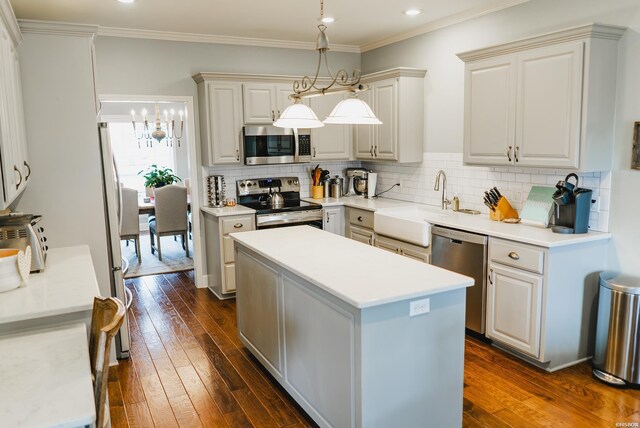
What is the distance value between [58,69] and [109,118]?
6.00 meters

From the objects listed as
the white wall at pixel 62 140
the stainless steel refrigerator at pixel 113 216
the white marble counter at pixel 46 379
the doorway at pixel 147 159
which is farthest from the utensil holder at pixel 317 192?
the white marble counter at pixel 46 379

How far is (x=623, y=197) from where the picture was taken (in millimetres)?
3502

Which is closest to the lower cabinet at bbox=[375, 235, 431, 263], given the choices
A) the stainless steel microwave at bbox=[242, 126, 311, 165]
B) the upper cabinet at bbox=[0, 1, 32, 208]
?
the stainless steel microwave at bbox=[242, 126, 311, 165]

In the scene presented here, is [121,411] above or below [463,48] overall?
below

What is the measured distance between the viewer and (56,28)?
3336mm

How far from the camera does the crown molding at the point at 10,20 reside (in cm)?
250

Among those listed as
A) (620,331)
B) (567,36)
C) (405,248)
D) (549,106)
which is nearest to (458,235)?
(405,248)

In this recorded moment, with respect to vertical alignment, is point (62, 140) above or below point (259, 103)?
below

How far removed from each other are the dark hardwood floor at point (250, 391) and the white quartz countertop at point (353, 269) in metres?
0.93

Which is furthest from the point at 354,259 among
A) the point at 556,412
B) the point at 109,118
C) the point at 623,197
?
the point at 109,118

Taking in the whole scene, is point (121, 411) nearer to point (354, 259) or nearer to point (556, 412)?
point (354, 259)

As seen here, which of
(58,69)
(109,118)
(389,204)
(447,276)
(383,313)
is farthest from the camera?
(109,118)

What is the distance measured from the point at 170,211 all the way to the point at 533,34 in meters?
4.80

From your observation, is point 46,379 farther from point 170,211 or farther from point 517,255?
point 170,211
